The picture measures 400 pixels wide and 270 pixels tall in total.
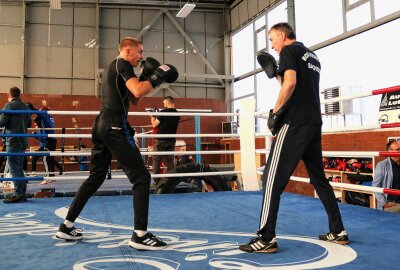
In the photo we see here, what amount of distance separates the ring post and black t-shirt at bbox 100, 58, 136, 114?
6.75 feet

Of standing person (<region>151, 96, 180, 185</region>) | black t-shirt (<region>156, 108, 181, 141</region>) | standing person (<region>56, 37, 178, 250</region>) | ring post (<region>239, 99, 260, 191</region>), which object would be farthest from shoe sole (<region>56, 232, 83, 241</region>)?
black t-shirt (<region>156, 108, 181, 141</region>)

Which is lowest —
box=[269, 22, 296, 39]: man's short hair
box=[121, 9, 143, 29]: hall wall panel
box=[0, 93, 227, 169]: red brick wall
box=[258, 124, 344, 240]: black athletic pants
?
box=[258, 124, 344, 240]: black athletic pants

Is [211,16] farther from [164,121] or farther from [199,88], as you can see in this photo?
[164,121]

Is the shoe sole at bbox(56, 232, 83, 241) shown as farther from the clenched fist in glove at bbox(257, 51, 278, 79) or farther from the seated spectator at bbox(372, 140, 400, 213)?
the seated spectator at bbox(372, 140, 400, 213)

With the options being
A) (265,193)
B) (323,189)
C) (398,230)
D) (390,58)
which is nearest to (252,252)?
(265,193)

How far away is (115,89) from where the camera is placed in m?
1.96

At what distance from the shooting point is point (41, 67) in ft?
38.0

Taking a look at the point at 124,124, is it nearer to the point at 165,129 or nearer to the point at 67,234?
the point at 67,234

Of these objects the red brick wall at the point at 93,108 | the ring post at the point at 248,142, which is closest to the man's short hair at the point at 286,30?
the ring post at the point at 248,142

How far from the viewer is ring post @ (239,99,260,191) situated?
3.85 m

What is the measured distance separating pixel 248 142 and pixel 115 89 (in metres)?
2.18

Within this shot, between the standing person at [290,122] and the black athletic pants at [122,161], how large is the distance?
22.2 inches

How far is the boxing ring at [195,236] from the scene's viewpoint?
4.99ft

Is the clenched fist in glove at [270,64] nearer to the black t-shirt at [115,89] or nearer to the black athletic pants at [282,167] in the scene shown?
the black athletic pants at [282,167]
